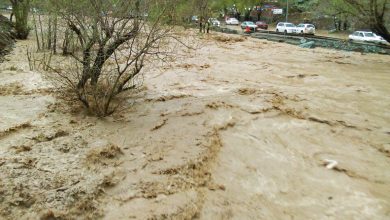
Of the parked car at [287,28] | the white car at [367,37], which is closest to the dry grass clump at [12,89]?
the white car at [367,37]

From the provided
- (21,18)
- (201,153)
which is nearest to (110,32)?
(201,153)

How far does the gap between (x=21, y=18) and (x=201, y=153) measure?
58.7 ft

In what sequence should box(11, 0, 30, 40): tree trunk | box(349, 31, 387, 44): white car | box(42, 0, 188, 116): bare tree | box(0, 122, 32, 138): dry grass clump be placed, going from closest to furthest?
box(0, 122, 32, 138): dry grass clump → box(42, 0, 188, 116): bare tree → box(11, 0, 30, 40): tree trunk → box(349, 31, 387, 44): white car

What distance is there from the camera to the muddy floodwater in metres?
5.17

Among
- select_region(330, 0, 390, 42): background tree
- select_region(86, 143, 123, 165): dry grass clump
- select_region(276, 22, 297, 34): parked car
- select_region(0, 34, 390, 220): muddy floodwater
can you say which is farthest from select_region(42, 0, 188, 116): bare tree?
select_region(276, 22, 297, 34): parked car

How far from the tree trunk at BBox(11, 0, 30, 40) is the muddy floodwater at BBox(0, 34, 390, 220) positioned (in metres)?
9.63

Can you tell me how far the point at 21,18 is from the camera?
20.8 meters

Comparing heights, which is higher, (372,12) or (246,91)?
(372,12)

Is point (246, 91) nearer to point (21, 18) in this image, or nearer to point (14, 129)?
point (14, 129)

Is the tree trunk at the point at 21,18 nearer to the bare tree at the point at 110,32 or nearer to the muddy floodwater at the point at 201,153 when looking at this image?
the muddy floodwater at the point at 201,153

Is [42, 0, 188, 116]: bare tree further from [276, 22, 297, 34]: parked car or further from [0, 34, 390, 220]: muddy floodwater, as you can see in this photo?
[276, 22, 297, 34]: parked car

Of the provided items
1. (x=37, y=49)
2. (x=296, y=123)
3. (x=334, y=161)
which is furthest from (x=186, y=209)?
(x=37, y=49)

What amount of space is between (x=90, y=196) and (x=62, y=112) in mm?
4101

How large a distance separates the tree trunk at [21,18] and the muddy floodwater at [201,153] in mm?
9630
